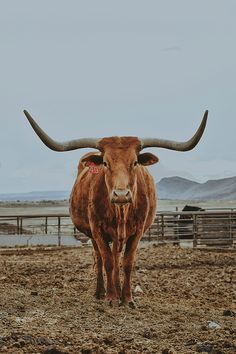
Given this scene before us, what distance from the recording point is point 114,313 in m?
7.87

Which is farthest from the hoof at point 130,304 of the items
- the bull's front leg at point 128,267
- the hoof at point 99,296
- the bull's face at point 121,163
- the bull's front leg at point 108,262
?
the bull's face at point 121,163

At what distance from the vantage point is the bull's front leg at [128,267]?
8.42 meters

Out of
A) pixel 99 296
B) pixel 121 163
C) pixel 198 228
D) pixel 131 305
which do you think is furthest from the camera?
pixel 198 228

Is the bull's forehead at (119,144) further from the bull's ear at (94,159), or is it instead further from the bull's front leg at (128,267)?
the bull's front leg at (128,267)

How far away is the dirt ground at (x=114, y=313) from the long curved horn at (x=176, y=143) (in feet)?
6.47

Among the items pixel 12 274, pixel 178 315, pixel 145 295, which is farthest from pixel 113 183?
pixel 12 274

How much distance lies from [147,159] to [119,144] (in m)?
0.47

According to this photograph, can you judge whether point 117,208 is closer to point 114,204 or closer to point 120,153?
point 114,204

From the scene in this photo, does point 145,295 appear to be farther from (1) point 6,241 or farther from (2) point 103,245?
(1) point 6,241

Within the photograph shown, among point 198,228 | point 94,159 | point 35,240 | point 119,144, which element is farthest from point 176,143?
point 35,240

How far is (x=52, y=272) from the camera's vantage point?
520 inches

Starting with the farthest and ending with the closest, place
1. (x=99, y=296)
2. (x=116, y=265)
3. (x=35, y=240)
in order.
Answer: (x=35, y=240)
(x=99, y=296)
(x=116, y=265)

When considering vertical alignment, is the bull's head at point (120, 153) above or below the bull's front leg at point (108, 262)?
above

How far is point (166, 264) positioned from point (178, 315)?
705 cm
